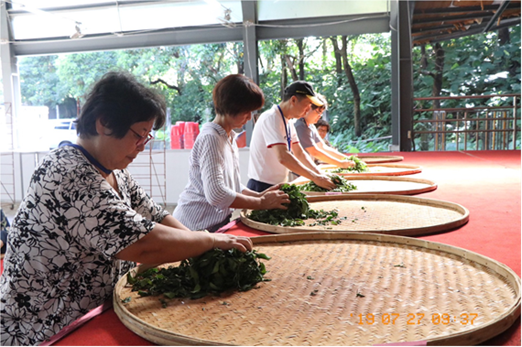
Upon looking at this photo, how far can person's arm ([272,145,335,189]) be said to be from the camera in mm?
2486

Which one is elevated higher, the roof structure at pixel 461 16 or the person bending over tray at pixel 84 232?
the roof structure at pixel 461 16

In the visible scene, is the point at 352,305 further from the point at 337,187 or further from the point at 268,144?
the point at 268,144

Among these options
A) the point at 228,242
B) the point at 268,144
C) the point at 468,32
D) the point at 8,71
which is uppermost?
the point at 468,32

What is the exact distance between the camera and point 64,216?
1.11 metres

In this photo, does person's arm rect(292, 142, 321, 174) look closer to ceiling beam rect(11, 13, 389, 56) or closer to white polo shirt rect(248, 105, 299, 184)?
white polo shirt rect(248, 105, 299, 184)

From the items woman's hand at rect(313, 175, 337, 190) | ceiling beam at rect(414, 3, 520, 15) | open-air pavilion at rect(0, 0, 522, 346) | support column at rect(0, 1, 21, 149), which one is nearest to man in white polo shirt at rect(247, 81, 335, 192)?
woman's hand at rect(313, 175, 337, 190)

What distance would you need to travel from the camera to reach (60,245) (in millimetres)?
1151

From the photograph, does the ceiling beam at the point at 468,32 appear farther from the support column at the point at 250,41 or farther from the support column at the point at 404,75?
the support column at the point at 250,41

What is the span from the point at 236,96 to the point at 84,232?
111cm

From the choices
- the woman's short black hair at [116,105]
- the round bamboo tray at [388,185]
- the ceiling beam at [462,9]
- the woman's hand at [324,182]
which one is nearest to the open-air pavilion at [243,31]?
the ceiling beam at [462,9]

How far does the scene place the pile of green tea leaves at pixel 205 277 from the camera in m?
1.12
